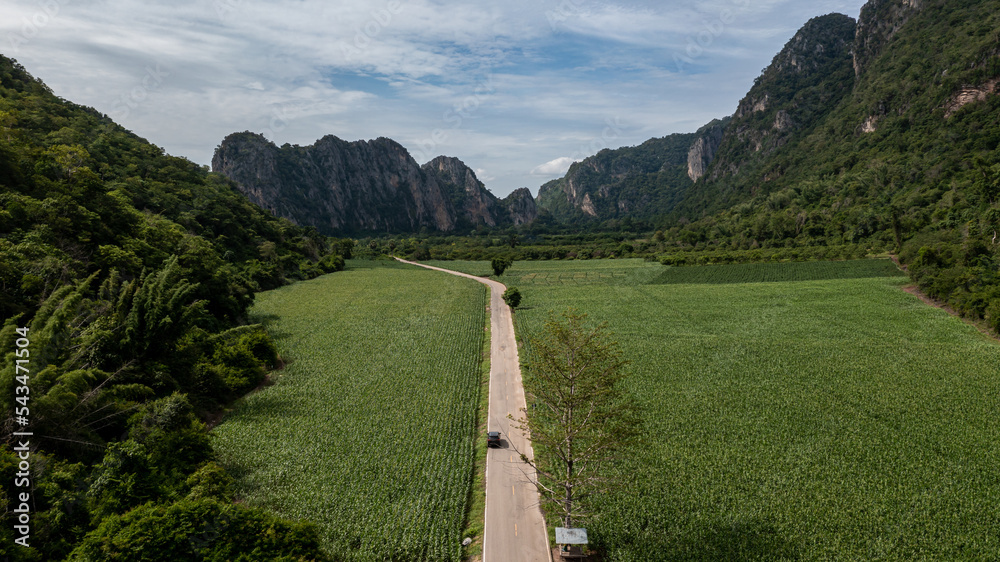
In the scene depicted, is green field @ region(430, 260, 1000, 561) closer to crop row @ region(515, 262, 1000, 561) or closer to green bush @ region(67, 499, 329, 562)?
crop row @ region(515, 262, 1000, 561)

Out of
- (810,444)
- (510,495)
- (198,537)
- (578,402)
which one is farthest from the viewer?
(810,444)

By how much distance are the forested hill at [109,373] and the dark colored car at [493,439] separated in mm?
10074

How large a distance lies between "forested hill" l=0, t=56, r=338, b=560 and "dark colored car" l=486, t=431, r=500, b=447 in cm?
1007

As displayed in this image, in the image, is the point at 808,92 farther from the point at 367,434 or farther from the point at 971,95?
the point at 367,434

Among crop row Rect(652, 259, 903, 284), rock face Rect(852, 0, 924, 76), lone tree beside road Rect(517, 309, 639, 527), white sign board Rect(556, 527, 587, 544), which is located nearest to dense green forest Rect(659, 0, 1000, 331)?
rock face Rect(852, 0, 924, 76)

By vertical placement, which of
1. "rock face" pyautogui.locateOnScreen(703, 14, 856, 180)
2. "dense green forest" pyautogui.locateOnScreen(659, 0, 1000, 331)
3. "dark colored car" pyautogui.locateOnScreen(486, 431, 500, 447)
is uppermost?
"rock face" pyautogui.locateOnScreen(703, 14, 856, 180)

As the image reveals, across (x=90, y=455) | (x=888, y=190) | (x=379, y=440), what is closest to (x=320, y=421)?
(x=379, y=440)

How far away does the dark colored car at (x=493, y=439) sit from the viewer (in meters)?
23.4

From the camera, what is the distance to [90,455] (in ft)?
57.8

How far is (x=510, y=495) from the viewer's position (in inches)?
765

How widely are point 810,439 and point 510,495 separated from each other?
16.4m

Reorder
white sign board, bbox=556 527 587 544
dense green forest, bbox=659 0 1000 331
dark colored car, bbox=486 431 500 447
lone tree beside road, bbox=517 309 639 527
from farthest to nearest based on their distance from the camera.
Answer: dense green forest, bbox=659 0 1000 331 → dark colored car, bbox=486 431 500 447 → lone tree beside road, bbox=517 309 639 527 → white sign board, bbox=556 527 587 544

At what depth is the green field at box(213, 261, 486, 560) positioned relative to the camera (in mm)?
17516

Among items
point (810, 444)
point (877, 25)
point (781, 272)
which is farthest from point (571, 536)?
point (877, 25)
